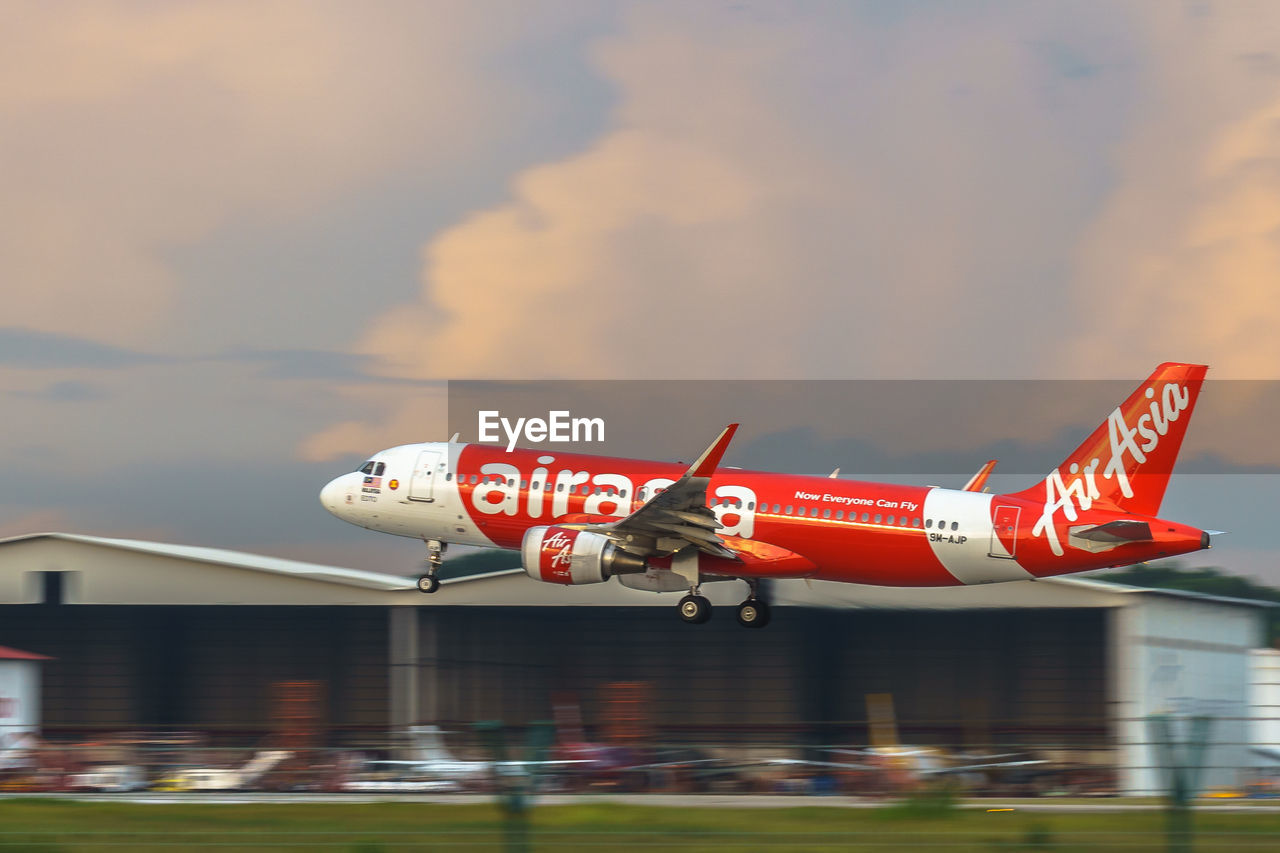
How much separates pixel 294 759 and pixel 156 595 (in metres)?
19.0

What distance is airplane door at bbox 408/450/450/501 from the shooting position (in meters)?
46.6

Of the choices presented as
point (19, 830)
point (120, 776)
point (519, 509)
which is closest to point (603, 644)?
point (519, 509)

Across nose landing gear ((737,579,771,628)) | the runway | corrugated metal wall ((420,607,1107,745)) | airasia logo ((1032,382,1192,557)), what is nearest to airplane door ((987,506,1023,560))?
airasia logo ((1032,382,1192,557))

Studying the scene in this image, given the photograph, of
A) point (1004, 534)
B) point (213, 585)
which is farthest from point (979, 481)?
point (213, 585)

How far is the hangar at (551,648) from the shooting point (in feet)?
155

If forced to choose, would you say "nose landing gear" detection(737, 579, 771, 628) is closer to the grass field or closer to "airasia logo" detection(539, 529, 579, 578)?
"airasia logo" detection(539, 529, 579, 578)

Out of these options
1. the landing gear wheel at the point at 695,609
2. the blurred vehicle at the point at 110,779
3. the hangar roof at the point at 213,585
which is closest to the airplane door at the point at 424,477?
the hangar roof at the point at 213,585

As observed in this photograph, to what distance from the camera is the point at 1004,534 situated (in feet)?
137

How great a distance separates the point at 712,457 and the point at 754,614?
7098 millimetres

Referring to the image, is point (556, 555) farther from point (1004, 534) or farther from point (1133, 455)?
point (1133, 455)

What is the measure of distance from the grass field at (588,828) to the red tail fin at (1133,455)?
71.7 ft

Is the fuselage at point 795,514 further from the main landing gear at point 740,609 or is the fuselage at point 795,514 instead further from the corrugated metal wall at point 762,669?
the corrugated metal wall at point 762,669

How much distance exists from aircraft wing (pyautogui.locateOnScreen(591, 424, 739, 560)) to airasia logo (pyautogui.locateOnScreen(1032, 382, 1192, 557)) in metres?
9.17

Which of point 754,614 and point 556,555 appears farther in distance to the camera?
point 754,614
